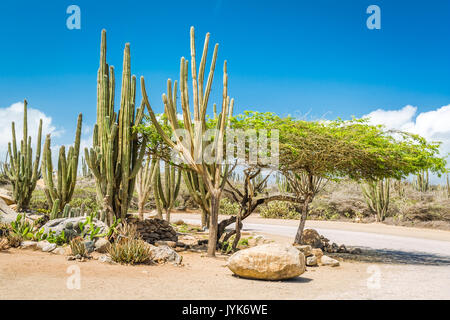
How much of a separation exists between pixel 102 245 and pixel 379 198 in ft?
69.2

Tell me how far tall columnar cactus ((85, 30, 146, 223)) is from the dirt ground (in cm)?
278

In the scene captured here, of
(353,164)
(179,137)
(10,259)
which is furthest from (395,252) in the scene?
(10,259)

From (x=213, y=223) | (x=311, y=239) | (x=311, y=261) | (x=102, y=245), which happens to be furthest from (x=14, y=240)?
(x=311, y=239)

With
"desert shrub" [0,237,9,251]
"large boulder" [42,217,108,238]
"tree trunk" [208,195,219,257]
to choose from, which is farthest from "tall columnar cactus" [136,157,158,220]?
"desert shrub" [0,237,9,251]

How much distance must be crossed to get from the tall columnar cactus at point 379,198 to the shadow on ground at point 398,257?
1334 cm

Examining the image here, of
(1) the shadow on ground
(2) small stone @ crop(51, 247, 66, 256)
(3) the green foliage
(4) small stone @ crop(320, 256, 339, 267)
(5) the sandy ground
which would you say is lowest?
(1) the shadow on ground

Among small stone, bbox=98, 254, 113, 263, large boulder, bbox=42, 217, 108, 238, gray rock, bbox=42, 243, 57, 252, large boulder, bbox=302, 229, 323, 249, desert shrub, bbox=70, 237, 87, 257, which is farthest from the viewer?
large boulder, bbox=302, 229, 323, 249

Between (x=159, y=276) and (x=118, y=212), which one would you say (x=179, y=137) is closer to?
(x=118, y=212)

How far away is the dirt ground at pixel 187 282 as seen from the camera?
5.90 m

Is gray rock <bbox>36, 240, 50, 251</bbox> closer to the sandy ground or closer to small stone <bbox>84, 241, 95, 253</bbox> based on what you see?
the sandy ground

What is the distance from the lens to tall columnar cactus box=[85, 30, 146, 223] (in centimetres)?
1099
